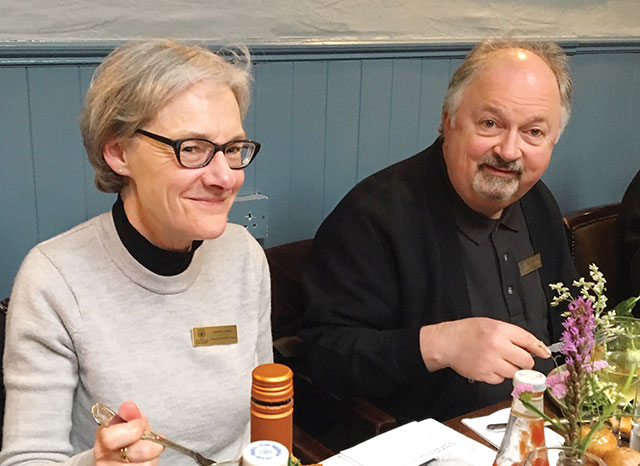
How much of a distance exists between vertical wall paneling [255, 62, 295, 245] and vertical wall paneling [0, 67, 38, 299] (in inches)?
28.2

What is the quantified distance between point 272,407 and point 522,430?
42 cm

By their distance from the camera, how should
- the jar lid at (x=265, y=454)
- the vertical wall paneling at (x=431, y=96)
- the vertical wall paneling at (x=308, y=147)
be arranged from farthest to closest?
1. the vertical wall paneling at (x=431, y=96)
2. the vertical wall paneling at (x=308, y=147)
3. the jar lid at (x=265, y=454)

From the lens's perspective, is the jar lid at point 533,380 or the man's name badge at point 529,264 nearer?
the jar lid at point 533,380

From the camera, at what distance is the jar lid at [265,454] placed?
29.6 inches

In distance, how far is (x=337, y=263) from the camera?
1920mm

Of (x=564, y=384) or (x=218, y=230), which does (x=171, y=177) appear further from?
(x=564, y=384)

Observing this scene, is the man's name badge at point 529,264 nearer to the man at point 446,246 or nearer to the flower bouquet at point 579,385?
the man at point 446,246

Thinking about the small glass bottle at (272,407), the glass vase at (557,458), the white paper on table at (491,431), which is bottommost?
the white paper on table at (491,431)

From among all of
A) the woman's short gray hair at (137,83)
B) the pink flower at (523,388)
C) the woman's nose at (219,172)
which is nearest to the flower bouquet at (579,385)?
the pink flower at (523,388)

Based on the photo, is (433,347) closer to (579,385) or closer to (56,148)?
(579,385)

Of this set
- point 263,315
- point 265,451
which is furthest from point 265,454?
point 263,315

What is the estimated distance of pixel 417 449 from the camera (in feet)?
4.49

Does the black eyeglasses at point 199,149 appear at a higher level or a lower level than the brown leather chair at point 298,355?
higher

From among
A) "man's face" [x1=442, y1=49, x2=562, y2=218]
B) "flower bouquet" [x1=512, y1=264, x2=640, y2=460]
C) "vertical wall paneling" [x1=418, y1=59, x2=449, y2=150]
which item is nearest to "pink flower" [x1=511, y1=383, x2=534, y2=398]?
"flower bouquet" [x1=512, y1=264, x2=640, y2=460]
